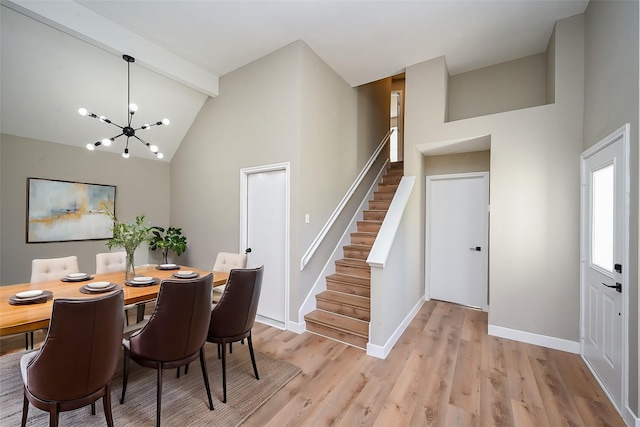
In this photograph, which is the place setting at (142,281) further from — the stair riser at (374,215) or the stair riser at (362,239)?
the stair riser at (374,215)

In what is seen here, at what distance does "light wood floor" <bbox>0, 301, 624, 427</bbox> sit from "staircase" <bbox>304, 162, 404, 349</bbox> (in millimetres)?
140

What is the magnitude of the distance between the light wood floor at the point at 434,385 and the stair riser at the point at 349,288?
25.4 inches

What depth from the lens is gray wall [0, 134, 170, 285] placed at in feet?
11.1

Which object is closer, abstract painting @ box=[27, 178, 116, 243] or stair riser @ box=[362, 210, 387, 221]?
abstract painting @ box=[27, 178, 116, 243]

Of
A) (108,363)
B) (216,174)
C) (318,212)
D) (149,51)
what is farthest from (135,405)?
(149,51)

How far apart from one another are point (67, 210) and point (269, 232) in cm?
298

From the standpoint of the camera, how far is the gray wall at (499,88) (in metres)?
3.51

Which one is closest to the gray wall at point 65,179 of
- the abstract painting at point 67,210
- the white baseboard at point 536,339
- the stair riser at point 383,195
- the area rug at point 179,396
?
the abstract painting at point 67,210

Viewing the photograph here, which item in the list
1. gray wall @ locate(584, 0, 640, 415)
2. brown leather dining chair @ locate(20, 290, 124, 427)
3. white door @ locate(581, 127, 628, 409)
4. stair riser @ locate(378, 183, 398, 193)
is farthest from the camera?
stair riser @ locate(378, 183, 398, 193)

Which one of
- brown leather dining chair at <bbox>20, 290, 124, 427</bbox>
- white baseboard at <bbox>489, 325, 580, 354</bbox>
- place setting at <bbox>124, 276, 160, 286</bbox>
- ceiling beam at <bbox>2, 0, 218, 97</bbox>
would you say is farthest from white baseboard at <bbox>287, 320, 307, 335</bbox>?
ceiling beam at <bbox>2, 0, 218, 97</bbox>

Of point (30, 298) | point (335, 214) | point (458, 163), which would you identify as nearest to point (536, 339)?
point (458, 163)

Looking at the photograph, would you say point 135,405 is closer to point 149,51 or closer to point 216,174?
point 216,174

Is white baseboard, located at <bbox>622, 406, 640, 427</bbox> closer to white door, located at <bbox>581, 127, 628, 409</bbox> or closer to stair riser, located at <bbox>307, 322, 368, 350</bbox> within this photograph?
white door, located at <bbox>581, 127, 628, 409</bbox>

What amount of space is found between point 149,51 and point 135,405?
12.3 ft
